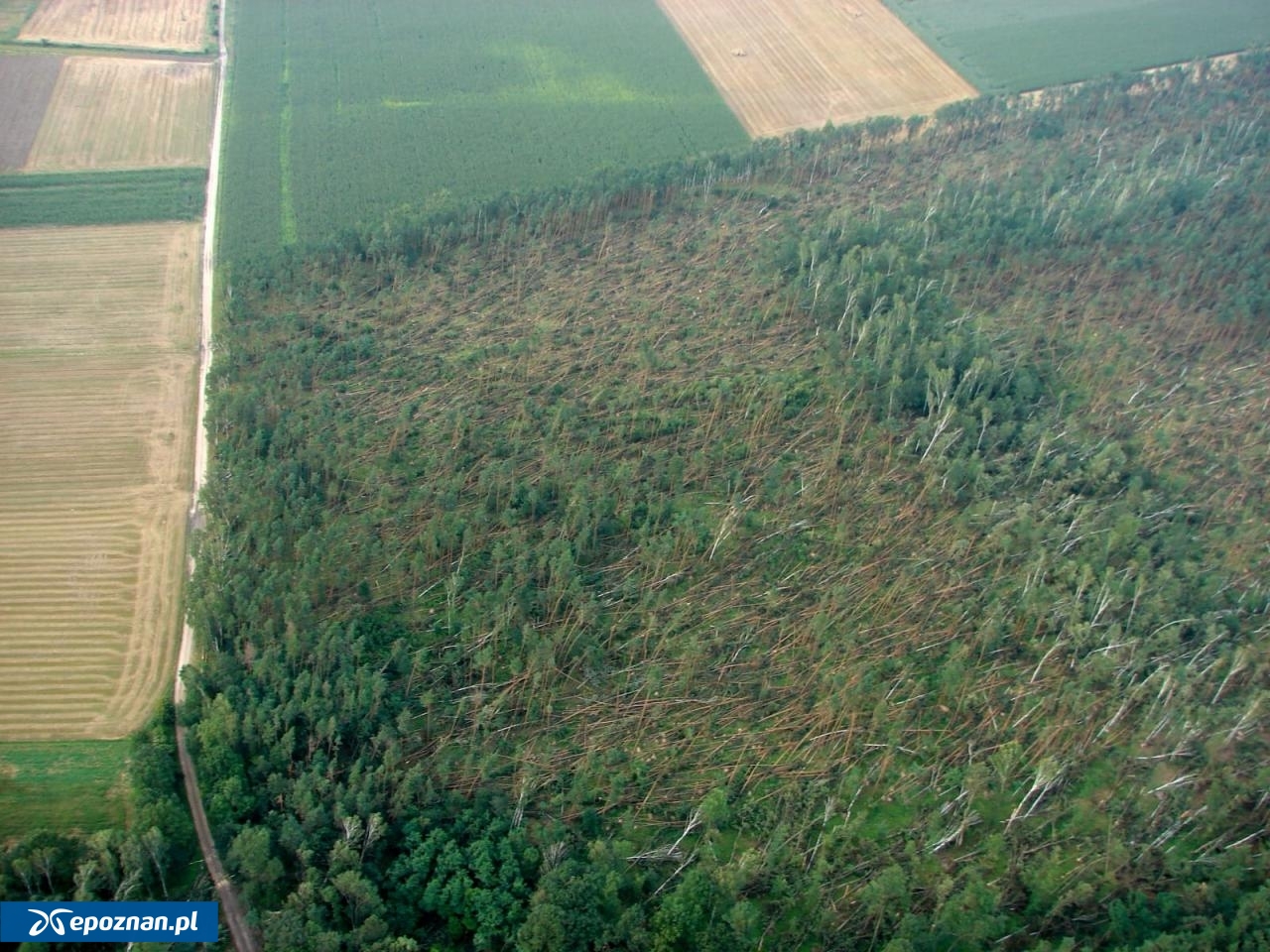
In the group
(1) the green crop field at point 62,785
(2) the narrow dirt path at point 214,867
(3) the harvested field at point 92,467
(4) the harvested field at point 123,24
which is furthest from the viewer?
(4) the harvested field at point 123,24

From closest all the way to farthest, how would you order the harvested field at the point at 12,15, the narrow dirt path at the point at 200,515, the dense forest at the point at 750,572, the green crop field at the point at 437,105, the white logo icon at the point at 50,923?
the white logo icon at the point at 50,923 < the narrow dirt path at the point at 200,515 < the dense forest at the point at 750,572 < the green crop field at the point at 437,105 < the harvested field at the point at 12,15

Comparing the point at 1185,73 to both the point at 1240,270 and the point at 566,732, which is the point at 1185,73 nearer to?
the point at 1240,270

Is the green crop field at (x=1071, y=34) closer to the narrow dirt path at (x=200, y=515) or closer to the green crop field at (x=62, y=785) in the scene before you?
the narrow dirt path at (x=200, y=515)

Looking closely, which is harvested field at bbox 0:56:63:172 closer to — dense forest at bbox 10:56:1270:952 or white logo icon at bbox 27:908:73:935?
dense forest at bbox 10:56:1270:952

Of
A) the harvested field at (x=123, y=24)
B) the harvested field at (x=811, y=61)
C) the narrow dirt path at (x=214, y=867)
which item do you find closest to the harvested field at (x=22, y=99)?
the harvested field at (x=123, y=24)

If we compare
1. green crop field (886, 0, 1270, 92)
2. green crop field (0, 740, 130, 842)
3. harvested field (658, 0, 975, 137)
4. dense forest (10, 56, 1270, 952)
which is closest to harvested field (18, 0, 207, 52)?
dense forest (10, 56, 1270, 952)

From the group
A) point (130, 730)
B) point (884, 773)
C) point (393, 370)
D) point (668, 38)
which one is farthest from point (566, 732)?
point (668, 38)
